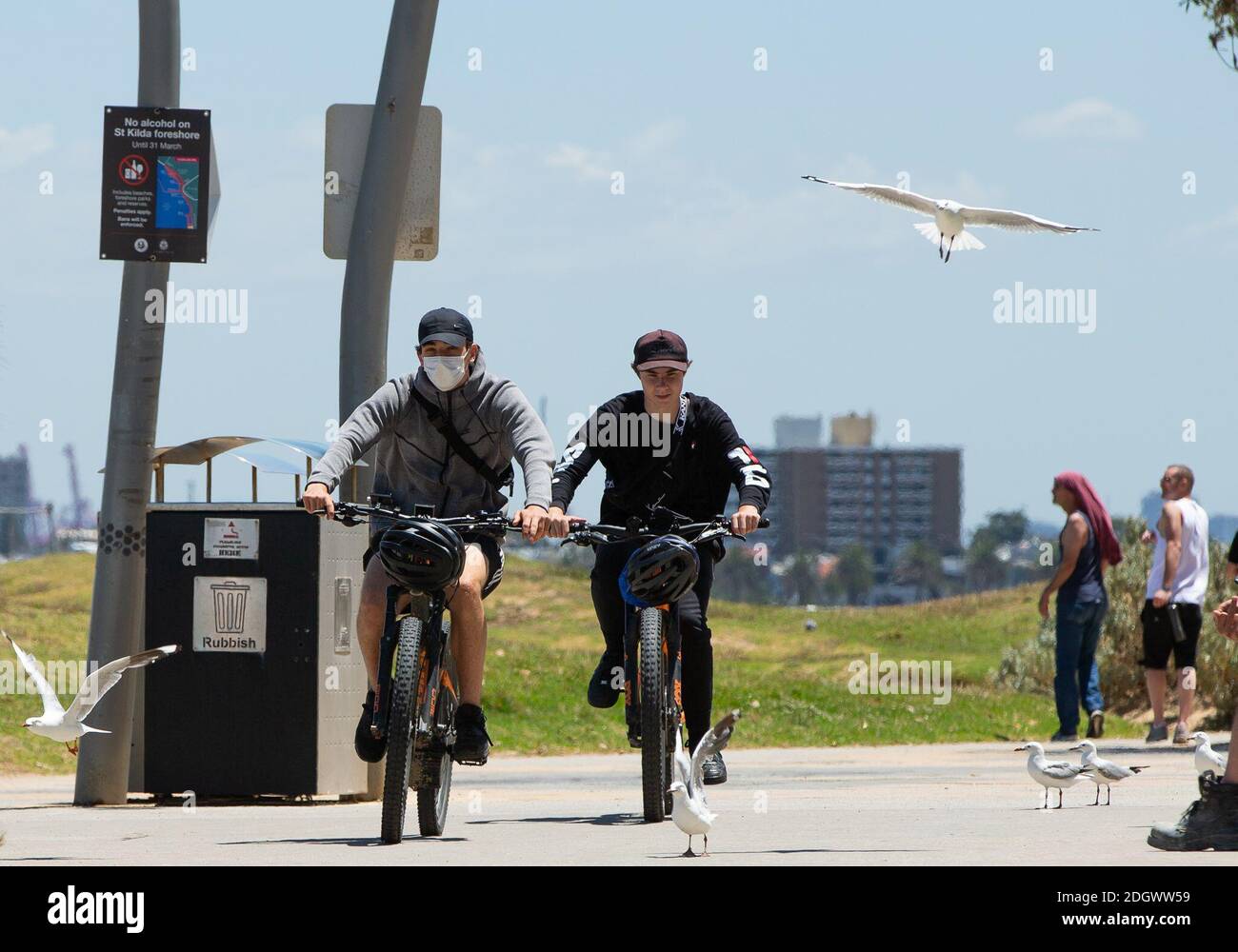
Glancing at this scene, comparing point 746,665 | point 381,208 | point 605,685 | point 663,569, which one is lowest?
point 746,665

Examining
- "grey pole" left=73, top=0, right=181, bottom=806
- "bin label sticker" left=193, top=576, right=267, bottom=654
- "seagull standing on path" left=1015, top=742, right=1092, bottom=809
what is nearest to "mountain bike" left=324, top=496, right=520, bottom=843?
"bin label sticker" left=193, top=576, right=267, bottom=654

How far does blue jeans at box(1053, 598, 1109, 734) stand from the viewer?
45.1 feet

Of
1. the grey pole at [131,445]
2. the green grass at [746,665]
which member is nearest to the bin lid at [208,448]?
the grey pole at [131,445]

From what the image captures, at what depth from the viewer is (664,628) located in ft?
25.3

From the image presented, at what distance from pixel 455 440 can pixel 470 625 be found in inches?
25.8

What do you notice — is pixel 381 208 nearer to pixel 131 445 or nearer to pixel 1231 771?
pixel 131 445

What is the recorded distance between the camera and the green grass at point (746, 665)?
1481cm

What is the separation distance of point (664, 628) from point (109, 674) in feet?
6.57

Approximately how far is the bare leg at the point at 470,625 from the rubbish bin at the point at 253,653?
94.0 inches

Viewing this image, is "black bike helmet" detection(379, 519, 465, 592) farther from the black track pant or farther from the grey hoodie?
the black track pant

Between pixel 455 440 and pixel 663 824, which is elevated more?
pixel 455 440

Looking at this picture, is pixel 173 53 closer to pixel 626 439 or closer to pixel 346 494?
pixel 346 494

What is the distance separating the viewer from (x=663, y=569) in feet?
24.5

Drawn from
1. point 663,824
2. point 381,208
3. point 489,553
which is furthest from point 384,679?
point 381,208
